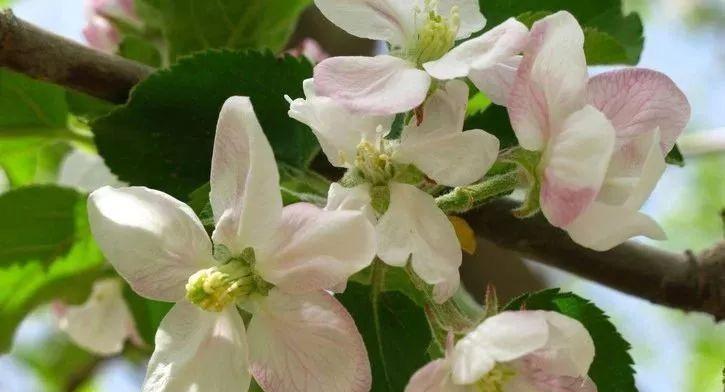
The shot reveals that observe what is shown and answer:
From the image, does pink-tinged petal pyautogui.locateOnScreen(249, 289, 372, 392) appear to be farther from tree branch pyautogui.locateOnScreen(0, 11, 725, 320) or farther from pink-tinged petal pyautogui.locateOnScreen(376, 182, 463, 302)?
tree branch pyautogui.locateOnScreen(0, 11, 725, 320)

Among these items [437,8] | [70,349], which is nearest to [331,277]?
[437,8]

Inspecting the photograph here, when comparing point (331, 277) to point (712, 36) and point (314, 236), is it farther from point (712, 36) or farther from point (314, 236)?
point (712, 36)

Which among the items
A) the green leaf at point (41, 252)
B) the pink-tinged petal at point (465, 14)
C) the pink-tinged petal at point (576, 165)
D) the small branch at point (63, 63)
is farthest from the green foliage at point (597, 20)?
the green leaf at point (41, 252)

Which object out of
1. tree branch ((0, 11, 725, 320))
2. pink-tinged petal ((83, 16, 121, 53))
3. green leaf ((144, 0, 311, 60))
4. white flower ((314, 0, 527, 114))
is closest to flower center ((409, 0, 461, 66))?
white flower ((314, 0, 527, 114))

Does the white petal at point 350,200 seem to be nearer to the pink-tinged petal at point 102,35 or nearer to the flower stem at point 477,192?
the flower stem at point 477,192

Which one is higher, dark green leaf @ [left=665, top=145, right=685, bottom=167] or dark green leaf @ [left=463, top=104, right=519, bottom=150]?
dark green leaf @ [left=665, top=145, right=685, bottom=167]

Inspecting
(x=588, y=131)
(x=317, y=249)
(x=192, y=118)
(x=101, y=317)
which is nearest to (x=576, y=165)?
(x=588, y=131)

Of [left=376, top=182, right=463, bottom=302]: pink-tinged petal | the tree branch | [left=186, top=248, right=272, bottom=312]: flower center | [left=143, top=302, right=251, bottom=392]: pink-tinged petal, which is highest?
[left=376, top=182, right=463, bottom=302]: pink-tinged petal
